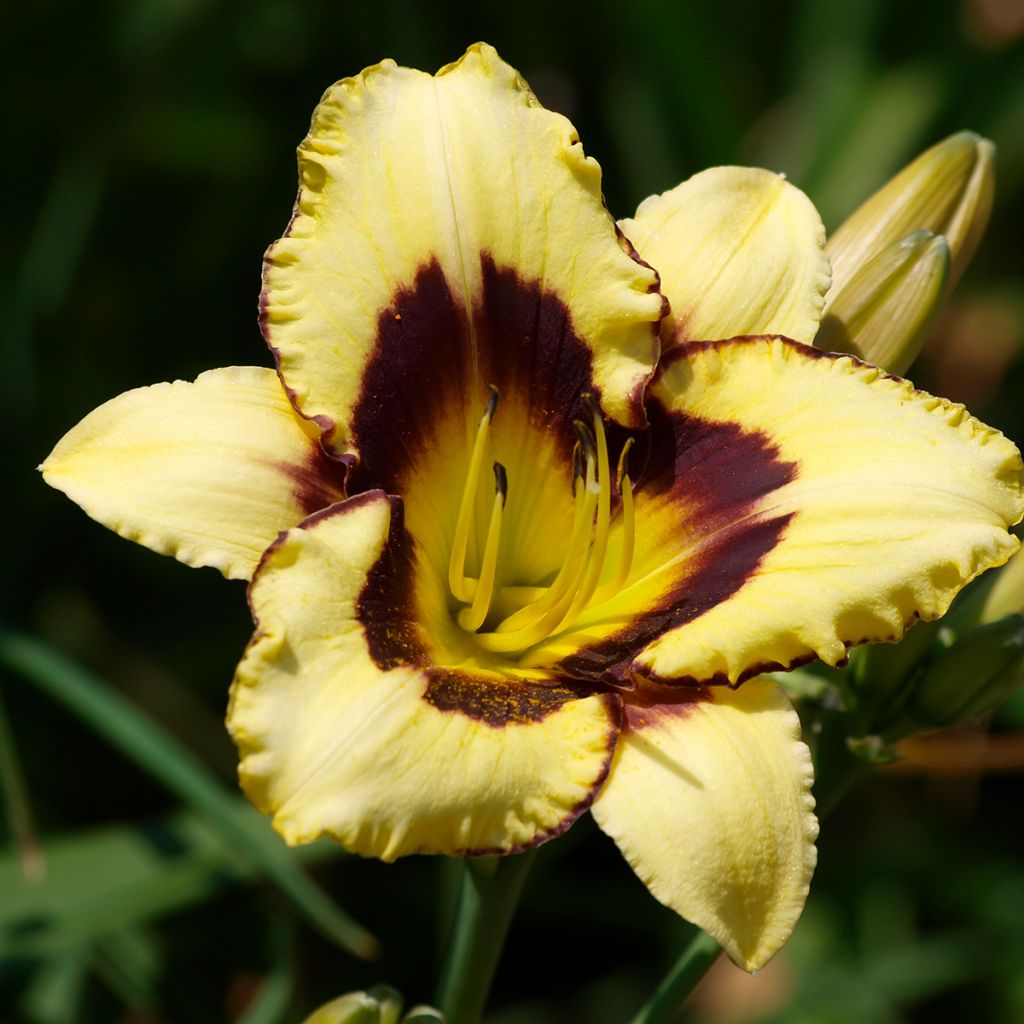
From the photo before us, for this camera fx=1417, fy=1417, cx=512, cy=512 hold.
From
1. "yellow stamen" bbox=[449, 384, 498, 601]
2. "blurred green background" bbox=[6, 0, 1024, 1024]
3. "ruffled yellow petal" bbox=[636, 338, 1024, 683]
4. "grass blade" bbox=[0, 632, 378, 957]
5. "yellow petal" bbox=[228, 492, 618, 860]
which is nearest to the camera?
"yellow petal" bbox=[228, 492, 618, 860]

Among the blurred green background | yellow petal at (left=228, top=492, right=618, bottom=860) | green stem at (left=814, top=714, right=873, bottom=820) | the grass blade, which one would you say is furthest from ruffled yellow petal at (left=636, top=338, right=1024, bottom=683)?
the blurred green background

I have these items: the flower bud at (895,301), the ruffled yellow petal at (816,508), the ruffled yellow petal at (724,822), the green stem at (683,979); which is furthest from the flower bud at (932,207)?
the green stem at (683,979)

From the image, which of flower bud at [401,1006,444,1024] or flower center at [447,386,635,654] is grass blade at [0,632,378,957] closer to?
flower bud at [401,1006,444,1024]

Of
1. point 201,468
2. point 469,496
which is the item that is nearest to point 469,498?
point 469,496

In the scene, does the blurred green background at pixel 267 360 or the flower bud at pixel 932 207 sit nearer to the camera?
the flower bud at pixel 932 207

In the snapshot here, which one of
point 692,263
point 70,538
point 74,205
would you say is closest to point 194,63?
point 74,205

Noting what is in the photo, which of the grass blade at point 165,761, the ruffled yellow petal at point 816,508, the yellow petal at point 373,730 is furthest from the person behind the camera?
the grass blade at point 165,761

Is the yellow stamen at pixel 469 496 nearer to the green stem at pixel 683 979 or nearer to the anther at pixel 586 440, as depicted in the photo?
the anther at pixel 586 440

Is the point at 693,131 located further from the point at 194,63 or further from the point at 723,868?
the point at 723,868
